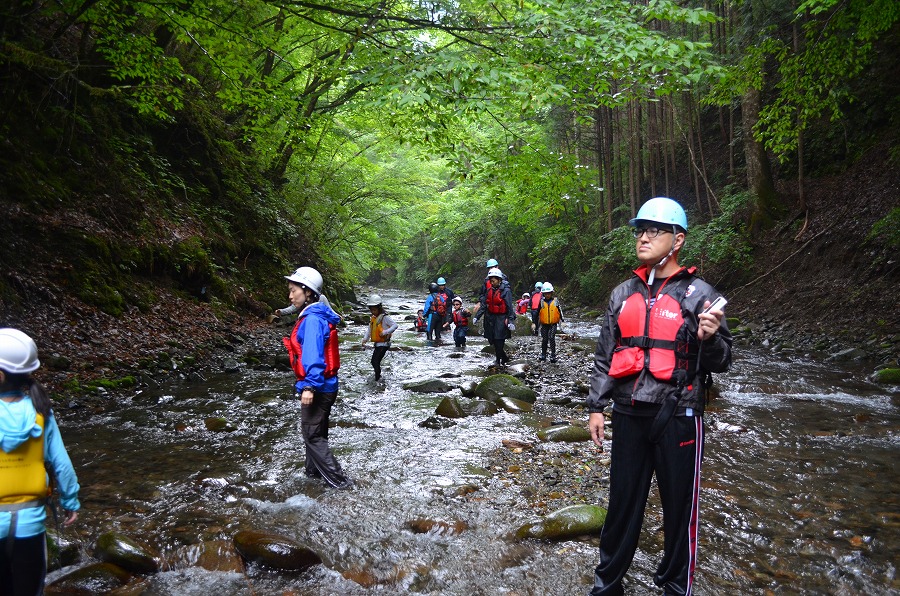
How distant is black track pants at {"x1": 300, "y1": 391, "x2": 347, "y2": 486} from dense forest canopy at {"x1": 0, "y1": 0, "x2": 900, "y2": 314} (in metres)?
3.21

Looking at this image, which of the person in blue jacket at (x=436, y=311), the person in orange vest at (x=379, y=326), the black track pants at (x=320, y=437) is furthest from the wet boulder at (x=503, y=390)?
the person in blue jacket at (x=436, y=311)

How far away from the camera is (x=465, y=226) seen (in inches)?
1463

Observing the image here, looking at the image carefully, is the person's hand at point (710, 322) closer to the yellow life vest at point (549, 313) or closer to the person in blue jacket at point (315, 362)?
the person in blue jacket at point (315, 362)

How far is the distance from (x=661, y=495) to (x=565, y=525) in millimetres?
1512

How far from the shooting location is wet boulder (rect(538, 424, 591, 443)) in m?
7.09

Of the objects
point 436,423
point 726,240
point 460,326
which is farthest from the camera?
point 726,240

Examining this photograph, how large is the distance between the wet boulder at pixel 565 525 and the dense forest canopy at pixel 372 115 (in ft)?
13.5

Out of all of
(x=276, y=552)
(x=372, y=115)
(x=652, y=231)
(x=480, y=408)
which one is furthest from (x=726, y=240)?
(x=276, y=552)

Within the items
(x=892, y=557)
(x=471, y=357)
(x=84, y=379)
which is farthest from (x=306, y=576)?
(x=471, y=357)

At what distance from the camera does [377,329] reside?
1067cm

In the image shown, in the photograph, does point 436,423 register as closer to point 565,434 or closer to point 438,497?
point 565,434

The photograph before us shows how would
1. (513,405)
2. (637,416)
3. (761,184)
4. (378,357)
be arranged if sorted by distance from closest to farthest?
(637,416) < (513,405) < (378,357) < (761,184)

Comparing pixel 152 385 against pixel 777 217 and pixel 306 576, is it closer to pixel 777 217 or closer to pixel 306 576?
pixel 306 576

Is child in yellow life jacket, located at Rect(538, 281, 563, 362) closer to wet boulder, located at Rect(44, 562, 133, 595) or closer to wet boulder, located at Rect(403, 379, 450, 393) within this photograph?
wet boulder, located at Rect(403, 379, 450, 393)
